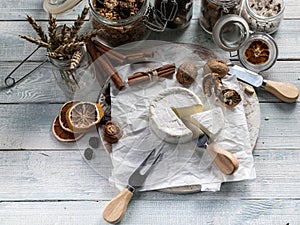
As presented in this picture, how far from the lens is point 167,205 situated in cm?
137

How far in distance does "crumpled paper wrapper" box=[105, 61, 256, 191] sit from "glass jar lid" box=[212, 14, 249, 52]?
0.14 meters

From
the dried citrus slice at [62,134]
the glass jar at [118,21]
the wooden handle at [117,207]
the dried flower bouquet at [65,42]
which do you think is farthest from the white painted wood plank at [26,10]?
the wooden handle at [117,207]

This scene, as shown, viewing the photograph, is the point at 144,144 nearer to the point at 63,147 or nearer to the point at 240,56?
the point at 63,147

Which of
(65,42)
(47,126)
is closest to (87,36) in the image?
(65,42)

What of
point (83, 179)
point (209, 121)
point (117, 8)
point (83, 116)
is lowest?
point (83, 179)

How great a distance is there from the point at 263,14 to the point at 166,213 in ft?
1.88

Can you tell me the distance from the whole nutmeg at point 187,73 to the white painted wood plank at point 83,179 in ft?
0.80

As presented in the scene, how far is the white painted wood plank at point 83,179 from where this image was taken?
137cm

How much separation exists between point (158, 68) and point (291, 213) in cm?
48

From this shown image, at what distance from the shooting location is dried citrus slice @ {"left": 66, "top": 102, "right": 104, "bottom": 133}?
1.38 metres

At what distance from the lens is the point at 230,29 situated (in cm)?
147

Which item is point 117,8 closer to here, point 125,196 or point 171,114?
point 171,114

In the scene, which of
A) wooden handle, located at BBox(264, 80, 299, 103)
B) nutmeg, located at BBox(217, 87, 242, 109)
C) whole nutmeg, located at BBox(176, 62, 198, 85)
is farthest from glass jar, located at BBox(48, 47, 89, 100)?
wooden handle, located at BBox(264, 80, 299, 103)

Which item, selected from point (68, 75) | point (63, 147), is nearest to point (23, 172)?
point (63, 147)
